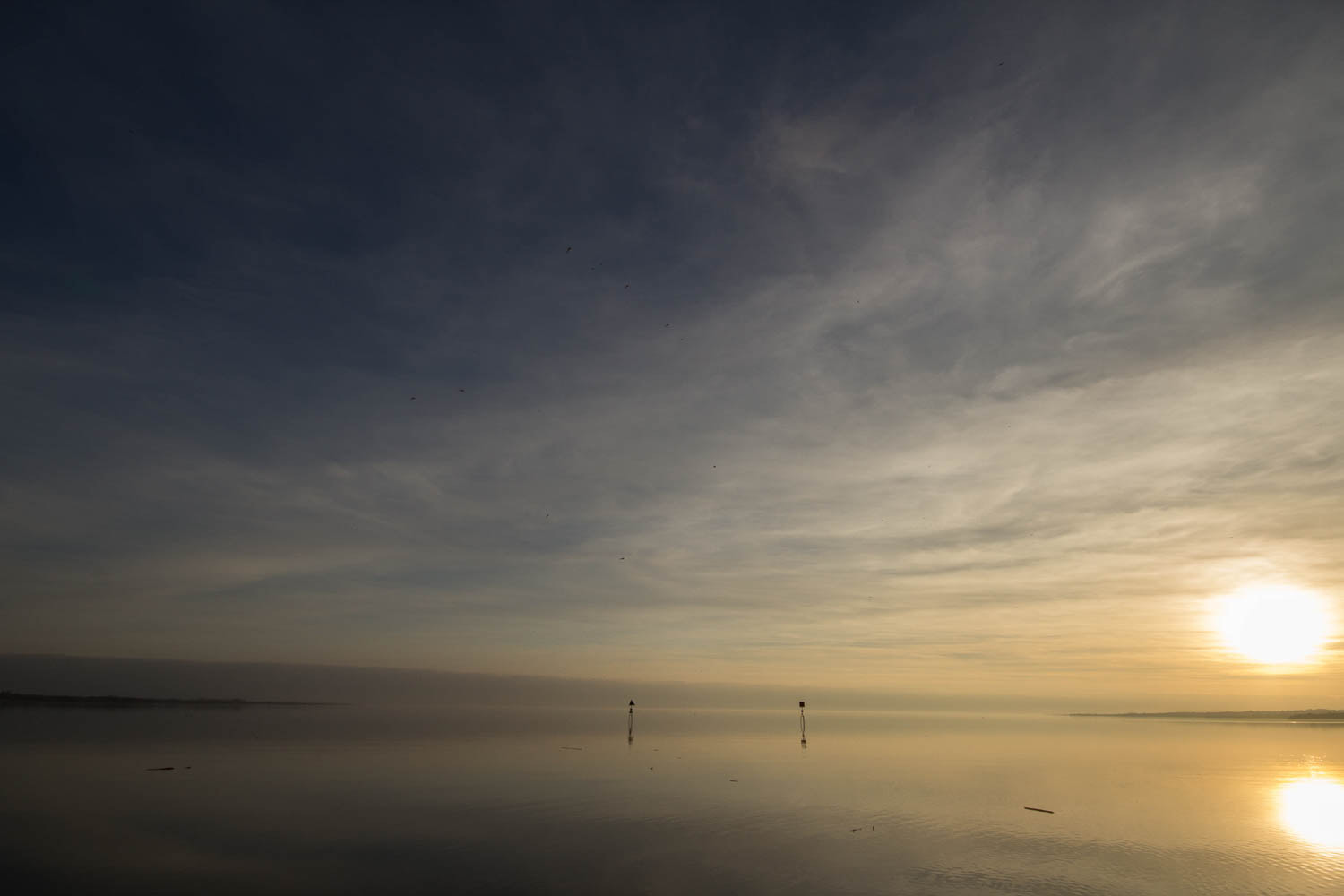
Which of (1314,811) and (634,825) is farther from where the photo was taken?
(1314,811)

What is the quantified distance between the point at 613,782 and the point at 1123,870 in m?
34.0

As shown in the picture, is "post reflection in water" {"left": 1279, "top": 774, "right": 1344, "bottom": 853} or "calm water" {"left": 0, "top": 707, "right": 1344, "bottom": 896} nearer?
"calm water" {"left": 0, "top": 707, "right": 1344, "bottom": 896}

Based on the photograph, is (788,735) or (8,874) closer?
(8,874)

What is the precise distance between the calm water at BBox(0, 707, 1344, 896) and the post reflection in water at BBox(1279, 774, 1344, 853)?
0.25 meters

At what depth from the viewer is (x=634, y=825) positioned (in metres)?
36.0

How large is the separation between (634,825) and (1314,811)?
45.1 metres

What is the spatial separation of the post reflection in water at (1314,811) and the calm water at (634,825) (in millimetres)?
254

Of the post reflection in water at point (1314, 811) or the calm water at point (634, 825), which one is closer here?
the calm water at point (634, 825)

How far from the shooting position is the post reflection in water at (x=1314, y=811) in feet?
124

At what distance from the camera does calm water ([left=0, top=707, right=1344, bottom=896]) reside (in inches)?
1027

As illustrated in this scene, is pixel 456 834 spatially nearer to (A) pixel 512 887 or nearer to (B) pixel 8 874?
(A) pixel 512 887

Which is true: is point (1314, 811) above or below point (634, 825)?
below

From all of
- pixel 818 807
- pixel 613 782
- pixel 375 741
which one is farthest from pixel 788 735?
pixel 818 807

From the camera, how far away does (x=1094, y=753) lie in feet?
320
